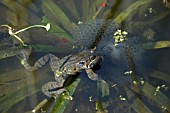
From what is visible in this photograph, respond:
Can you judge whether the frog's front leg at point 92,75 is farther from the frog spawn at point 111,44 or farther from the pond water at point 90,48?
the frog spawn at point 111,44

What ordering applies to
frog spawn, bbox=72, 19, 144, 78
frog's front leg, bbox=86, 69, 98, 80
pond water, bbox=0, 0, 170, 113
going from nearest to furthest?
1. pond water, bbox=0, 0, 170, 113
2. frog's front leg, bbox=86, 69, 98, 80
3. frog spawn, bbox=72, 19, 144, 78

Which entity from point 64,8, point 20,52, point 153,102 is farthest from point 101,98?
point 64,8

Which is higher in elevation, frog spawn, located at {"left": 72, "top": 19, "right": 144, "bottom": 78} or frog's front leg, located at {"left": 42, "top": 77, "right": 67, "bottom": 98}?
frog spawn, located at {"left": 72, "top": 19, "right": 144, "bottom": 78}

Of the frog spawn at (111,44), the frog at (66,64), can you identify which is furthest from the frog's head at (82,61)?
the frog spawn at (111,44)

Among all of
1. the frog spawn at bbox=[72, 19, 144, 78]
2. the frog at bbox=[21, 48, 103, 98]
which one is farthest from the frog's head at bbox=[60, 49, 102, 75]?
the frog spawn at bbox=[72, 19, 144, 78]

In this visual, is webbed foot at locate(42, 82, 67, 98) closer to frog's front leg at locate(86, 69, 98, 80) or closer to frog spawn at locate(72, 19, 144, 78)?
frog's front leg at locate(86, 69, 98, 80)

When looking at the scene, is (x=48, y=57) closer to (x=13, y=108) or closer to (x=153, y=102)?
(x=13, y=108)

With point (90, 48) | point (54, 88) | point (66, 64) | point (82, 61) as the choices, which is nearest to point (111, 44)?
point (90, 48)
